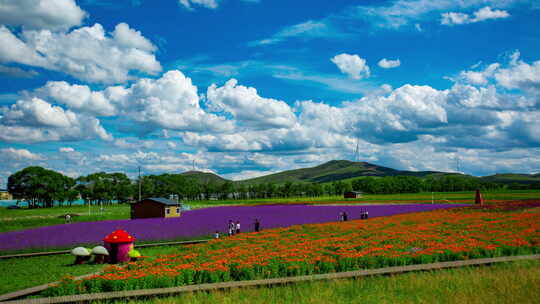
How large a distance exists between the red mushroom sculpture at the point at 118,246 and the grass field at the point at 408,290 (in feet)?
36.8

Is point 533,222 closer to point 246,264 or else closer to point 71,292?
point 246,264

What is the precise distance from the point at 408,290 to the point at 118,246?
54.9 ft

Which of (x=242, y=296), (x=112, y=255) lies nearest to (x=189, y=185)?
(x=112, y=255)

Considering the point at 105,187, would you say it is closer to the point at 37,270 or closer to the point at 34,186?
the point at 34,186

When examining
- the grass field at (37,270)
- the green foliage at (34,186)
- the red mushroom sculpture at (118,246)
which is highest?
the green foliage at (34,186)

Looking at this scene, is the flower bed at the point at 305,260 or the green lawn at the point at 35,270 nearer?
the flower bed at the point at 305,260

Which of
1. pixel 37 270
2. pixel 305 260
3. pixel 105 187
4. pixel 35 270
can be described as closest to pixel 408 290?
pixel 305 260

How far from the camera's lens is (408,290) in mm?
11328

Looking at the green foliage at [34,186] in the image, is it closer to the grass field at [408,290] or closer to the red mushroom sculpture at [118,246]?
the red mushroom sculpture at [118,246]

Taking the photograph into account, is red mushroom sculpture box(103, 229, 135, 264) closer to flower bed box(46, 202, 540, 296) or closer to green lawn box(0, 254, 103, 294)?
green lawn box(0, 254, 103, 294)

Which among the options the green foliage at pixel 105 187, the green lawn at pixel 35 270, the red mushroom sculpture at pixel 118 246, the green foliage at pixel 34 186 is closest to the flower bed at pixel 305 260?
the red mushroom sculpture at pixel 118 246

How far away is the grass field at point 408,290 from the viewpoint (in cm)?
1030

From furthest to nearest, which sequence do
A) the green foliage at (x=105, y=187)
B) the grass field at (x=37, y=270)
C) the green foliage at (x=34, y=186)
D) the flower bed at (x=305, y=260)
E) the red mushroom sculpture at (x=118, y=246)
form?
the green foliage at (x=105, y=187), the green foliage at (x=34, y=186), the red mushroom sculpture at (x=118, y=246), the grass field at (x=37, y=270), the flower bed at (x=305, y=260)

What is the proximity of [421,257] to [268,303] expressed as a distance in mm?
7131
